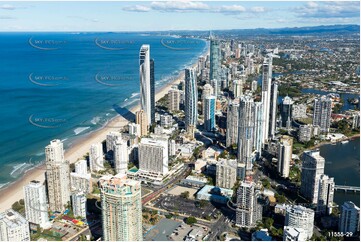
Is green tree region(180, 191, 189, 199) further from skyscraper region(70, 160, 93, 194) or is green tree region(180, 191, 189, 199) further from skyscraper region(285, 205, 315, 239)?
skyscraper region(285, 205, 315, 239)

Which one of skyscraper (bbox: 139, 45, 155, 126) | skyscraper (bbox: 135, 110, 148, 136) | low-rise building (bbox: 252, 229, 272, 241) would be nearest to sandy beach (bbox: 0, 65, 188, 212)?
skyscraper (bbox: 139, 45, 155, 126)

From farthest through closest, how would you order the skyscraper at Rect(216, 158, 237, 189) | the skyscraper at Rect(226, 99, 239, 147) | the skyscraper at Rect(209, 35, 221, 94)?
the skyscraper at Rect(209, 35, 221, 94), the skyscraper at Rect(226, 99, 239, 147), the skyscraper at Rect(216, 158, 237, 189)

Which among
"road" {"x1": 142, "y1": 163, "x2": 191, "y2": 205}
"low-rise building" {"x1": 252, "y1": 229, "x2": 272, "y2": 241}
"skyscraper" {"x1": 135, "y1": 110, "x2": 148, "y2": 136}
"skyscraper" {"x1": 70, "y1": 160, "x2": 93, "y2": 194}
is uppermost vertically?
"skyscraper" {"x1": 135, "y1": 110, "x2": 148, "y2": 136}

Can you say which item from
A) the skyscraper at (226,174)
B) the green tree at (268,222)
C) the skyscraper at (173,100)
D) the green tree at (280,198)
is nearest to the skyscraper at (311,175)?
the green tree at (280,198)

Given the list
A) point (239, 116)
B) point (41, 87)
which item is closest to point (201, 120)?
point (239, 116)

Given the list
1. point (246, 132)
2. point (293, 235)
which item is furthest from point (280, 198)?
point (246, 132)

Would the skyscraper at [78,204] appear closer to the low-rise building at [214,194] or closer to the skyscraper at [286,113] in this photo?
the low-rise building at [214,194]

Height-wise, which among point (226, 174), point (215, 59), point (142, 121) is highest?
point (215, 59)

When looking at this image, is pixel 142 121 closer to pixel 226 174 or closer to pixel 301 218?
pixel 226 174
